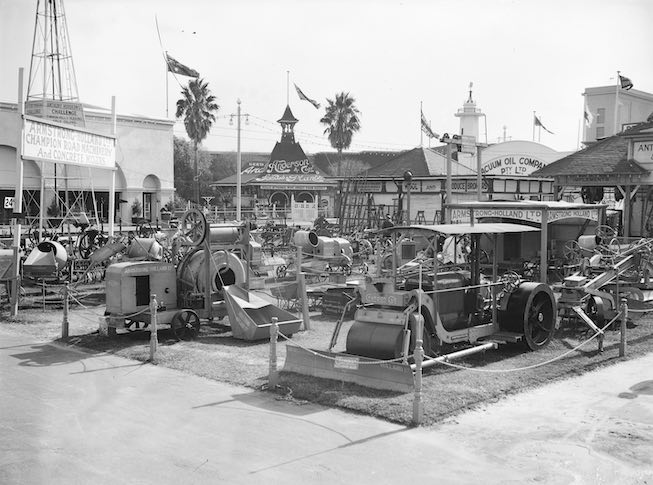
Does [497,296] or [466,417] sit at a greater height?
[497,296]

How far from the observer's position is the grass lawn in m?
9.88

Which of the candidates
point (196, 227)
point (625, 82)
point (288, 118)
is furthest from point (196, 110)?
point (196, 227)

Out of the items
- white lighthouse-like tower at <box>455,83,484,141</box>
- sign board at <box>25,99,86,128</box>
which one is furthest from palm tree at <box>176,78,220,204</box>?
sign board at <box>25,99,86,128</box>

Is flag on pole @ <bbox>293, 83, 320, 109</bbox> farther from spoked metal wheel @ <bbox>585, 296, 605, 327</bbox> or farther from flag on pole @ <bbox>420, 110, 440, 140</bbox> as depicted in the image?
spoked metal wheel @ <bbox>585, 296, 605, 327</bbox>

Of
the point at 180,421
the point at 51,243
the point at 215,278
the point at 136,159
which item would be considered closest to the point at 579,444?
the point at 180,421

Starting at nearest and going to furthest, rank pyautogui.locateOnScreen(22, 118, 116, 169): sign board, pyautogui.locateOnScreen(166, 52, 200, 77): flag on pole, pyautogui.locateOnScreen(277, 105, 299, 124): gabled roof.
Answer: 1. pyautogui.locateOnScreen(22, 118, 116, 169): sign board
2. pyautogui.locateOnScreen(166, 52, 200, 77): flag on pole
3. pyautogui.locateOnScreen(277, 105, 299, 124): gabled roof

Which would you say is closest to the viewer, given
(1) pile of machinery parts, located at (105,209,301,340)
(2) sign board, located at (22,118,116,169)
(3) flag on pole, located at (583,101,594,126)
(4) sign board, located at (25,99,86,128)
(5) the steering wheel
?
(5) the steering wheel

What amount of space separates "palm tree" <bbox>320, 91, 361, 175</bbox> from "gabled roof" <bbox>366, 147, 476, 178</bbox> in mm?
25309

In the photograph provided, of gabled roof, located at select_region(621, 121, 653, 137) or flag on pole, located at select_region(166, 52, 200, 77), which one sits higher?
flag on pole, located at select_region(166, 52, 200, 77)

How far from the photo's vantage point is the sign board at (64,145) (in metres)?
18.5

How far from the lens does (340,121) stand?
70438 mm

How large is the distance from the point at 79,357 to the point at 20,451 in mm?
5006

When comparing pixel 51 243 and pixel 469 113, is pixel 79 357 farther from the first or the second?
pixel 469 113

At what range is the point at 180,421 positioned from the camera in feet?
29.9
